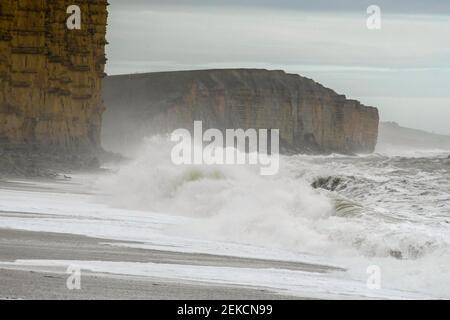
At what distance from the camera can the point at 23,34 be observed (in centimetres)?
4597

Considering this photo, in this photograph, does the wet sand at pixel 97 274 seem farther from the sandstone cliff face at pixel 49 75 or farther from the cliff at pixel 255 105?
the cliff at pixel 255 105

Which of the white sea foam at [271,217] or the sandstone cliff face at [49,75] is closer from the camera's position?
the white sea foam at [271,217]

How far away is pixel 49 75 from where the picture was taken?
5050 cm

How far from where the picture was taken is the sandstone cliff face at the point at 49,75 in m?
46.2

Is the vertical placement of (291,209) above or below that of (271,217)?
above

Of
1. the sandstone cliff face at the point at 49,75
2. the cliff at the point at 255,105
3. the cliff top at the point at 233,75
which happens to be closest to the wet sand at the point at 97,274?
the sandstone cliff face at the point at 49,75

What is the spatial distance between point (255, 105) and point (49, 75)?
8478cm

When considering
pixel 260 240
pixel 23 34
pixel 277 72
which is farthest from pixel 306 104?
pixel 260 240

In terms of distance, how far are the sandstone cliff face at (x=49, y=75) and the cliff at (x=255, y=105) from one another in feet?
168

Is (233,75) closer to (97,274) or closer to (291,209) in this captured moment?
(291,209)

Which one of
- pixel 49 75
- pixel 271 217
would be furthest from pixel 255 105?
pixel 271 217

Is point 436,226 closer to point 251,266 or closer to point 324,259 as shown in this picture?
point 324,259

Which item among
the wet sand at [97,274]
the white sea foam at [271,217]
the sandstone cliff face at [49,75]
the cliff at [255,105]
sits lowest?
the wet sand at [97,274]
